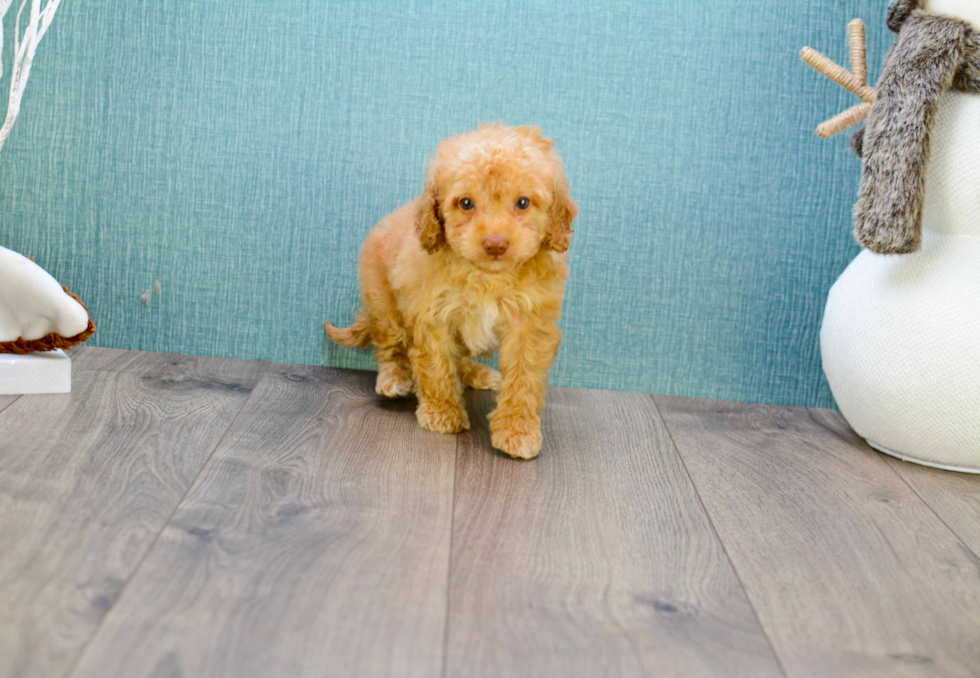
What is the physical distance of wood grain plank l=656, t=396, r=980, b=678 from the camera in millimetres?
1243

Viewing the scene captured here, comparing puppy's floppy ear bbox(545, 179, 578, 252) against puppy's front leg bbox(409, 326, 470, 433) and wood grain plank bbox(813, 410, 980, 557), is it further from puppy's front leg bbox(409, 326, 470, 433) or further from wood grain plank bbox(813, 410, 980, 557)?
wood grain plank bbox(813, 410, 980, 557)

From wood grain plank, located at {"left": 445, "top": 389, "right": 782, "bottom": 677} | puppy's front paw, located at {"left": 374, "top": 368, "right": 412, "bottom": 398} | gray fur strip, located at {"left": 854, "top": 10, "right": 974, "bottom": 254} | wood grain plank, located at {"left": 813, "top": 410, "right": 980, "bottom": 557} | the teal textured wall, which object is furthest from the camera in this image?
the teal textured wall

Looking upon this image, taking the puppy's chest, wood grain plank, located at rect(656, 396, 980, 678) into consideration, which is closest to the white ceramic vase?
wood grain plank, located at rect(656, 396, 980, 678)

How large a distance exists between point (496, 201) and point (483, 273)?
19 centimetres

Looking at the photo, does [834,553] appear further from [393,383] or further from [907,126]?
[393,383]

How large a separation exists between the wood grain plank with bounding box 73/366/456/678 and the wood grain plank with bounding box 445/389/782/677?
55 millimetres

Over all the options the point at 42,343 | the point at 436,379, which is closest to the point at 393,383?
the point at 436,379

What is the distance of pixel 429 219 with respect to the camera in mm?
1874

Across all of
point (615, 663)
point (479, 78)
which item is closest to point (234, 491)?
point (615, 663)

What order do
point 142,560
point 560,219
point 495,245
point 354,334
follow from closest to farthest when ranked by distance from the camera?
1. point 142,560
2. point 495,245
3. point 560,219
4. point 354,334

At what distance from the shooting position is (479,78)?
7.75 ft

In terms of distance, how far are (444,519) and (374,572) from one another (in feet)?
0.79

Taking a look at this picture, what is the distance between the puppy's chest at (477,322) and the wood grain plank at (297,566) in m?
0.24

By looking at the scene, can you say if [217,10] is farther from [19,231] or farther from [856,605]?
[856,605]
